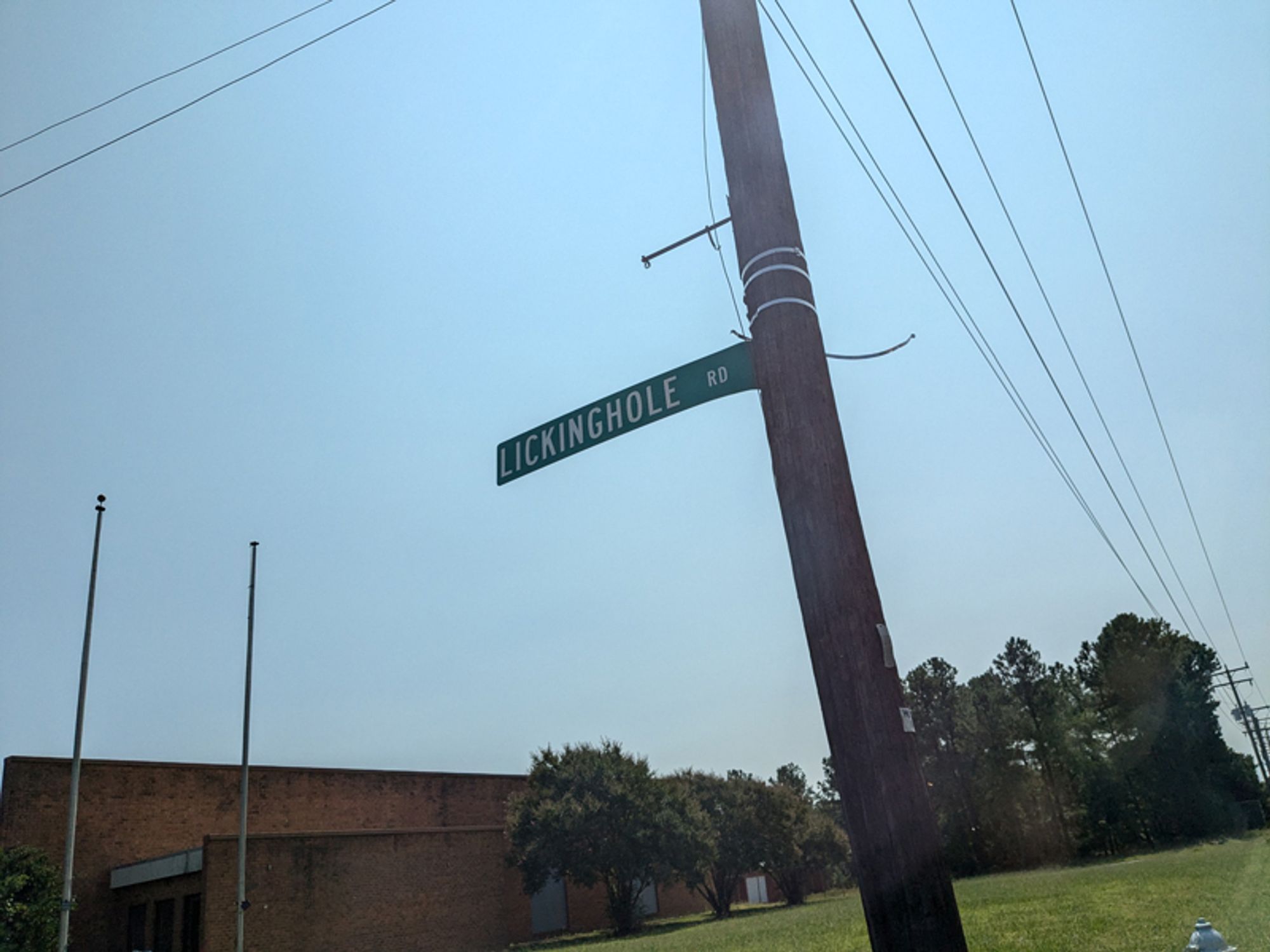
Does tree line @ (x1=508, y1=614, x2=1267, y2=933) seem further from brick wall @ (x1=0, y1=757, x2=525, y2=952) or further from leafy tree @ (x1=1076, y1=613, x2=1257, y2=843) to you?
brick wall @ (x1=0, y1=757, x2=525, y2=952)

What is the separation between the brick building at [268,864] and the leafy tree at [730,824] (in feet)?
27.7

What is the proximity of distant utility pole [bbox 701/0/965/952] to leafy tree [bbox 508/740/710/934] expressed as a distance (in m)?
38.4

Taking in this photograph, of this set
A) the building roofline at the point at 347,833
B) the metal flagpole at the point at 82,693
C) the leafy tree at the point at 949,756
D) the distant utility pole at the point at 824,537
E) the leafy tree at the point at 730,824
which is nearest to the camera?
A: the distant utility pole at the point at 824,537

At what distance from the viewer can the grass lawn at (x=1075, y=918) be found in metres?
13.7

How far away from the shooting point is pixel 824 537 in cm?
362

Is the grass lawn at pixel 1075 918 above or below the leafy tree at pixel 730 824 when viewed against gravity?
below

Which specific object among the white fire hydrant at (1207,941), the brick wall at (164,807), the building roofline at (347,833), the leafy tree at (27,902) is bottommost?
the white fire hydrant at (1207,941)

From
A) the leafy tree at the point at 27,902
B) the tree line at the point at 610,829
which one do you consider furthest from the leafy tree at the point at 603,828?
the leafy tree at the point at 27,902

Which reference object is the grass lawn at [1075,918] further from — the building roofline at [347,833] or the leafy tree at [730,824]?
the leafy tree at [730,824]

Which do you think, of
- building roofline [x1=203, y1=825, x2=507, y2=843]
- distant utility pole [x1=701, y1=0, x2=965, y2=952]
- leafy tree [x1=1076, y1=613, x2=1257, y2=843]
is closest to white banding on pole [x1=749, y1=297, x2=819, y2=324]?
distant utility pole [x1=701, y1=0, x2=965, y2=952]

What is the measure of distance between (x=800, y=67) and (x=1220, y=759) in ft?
226

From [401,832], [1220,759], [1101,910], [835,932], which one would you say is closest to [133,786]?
[401,832]

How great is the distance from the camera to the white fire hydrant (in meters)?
5.57

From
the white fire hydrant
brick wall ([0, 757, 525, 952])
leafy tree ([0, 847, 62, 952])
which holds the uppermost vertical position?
brick wall ([0, 757, 525, 952])
